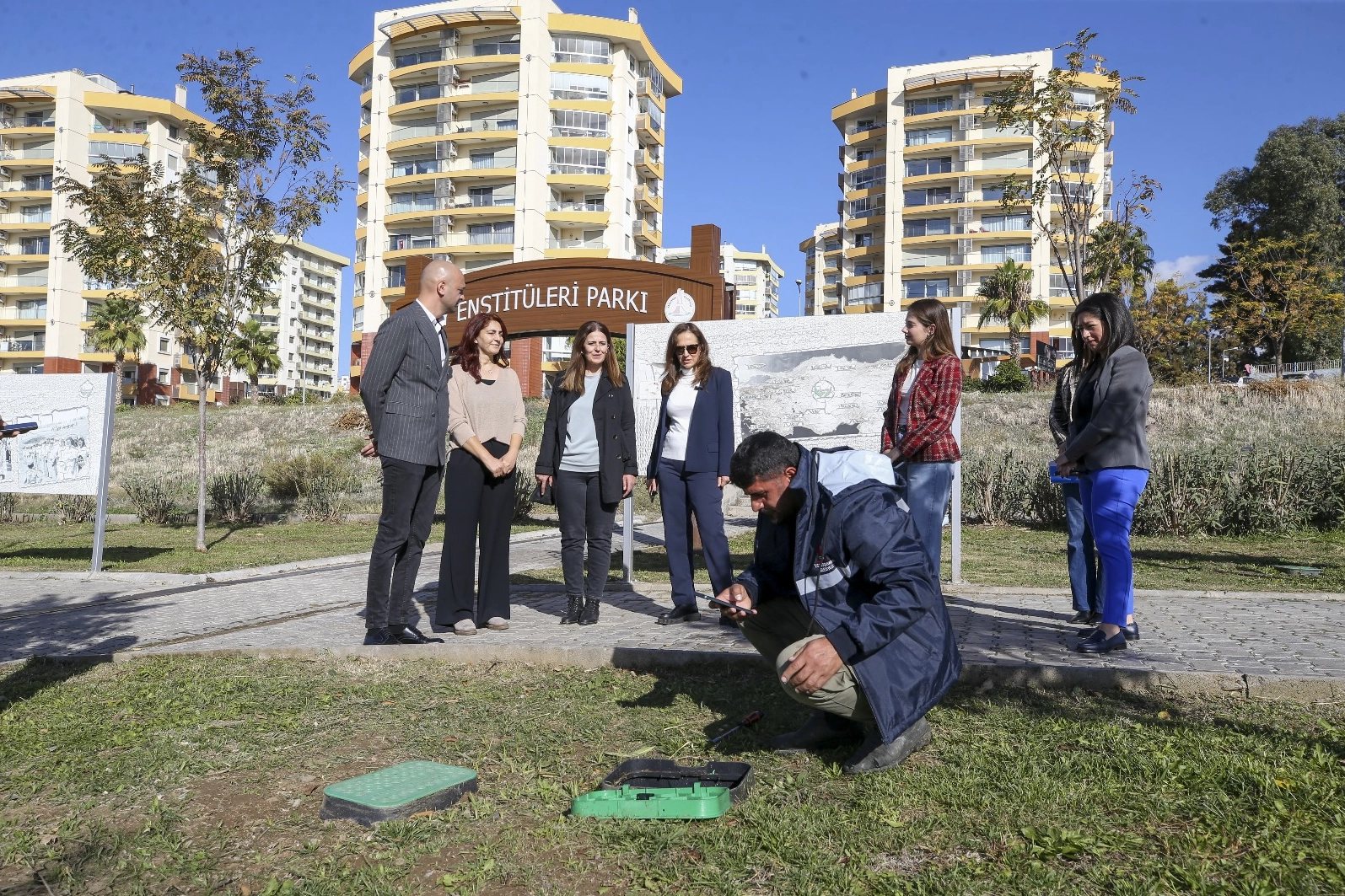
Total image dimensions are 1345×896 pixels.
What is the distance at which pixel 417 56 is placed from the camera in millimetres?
61625

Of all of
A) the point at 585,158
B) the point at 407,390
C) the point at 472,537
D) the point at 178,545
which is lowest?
the point at 178,545

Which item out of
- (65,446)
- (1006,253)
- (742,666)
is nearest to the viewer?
(742,666)

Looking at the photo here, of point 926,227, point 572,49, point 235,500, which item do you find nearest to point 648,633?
point 235,500

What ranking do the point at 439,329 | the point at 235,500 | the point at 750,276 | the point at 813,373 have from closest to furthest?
the point at 439,329, the point at 813,373, the point at 235,500, the point at 750,276

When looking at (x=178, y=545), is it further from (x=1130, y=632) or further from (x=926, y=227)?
(x=926, y=227)

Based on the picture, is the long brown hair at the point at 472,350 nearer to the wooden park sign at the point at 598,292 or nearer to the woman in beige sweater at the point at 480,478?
the woman in beige sweater at the point at 480,478

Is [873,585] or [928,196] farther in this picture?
[928,196]

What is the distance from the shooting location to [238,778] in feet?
11.0

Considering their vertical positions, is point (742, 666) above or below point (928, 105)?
below

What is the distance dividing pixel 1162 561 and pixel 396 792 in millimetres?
9330

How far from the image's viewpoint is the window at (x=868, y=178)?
6881cm

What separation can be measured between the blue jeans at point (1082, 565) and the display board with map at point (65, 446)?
8.35 meters

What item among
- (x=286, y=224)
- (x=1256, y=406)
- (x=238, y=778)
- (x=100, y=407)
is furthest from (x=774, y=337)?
(x=1256, y=406)

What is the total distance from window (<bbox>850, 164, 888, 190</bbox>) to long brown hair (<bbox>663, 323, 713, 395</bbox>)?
65.7m
